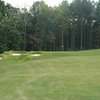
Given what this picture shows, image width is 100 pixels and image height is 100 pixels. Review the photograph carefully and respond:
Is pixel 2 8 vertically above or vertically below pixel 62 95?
above

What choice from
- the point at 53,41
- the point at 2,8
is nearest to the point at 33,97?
the point at 2,8

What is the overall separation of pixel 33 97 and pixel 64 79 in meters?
3.12

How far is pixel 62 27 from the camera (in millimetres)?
70750

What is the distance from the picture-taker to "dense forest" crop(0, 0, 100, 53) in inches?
2781

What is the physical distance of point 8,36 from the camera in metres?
58.4

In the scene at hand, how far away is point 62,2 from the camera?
7856 centimetres

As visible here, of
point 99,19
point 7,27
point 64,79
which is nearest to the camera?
point 64,79

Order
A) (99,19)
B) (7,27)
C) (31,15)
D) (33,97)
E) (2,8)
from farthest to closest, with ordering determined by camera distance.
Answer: (31,15) < (99,19) < (7,27) < (2,8) < (33,97)

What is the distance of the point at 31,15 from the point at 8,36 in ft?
61.5

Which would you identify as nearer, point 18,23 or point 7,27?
point 7,27

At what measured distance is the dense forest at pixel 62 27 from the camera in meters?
70.6

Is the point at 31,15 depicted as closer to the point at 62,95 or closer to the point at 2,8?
the point at 2,8

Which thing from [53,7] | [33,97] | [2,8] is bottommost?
[33,97]

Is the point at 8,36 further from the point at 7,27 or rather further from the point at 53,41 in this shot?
the point at 53,41
